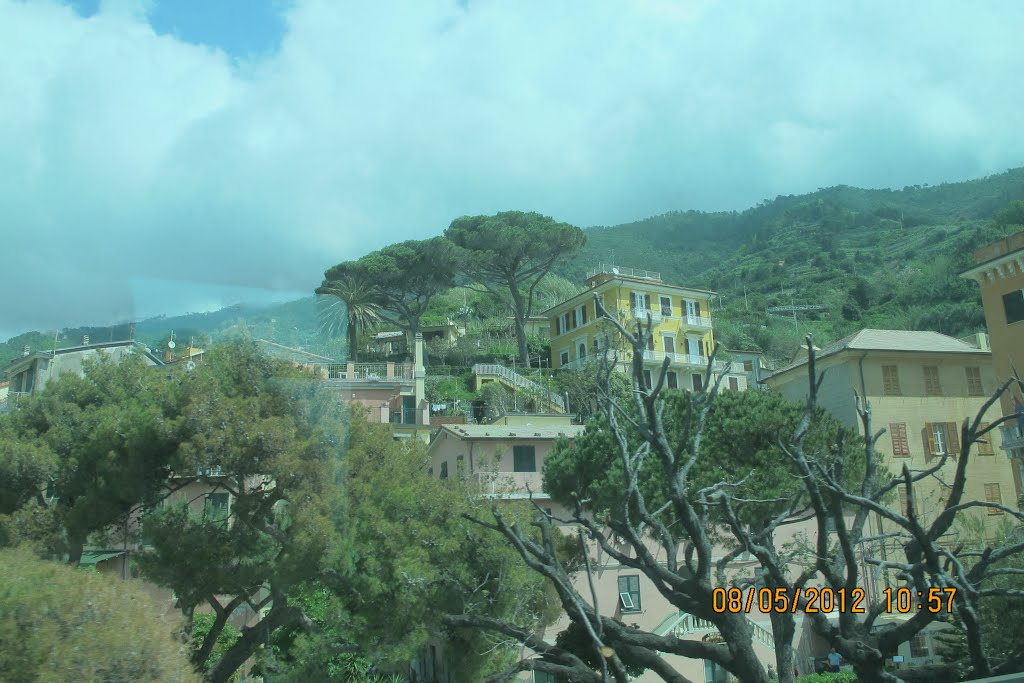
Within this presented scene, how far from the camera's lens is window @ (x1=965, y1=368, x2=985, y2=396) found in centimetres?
3553

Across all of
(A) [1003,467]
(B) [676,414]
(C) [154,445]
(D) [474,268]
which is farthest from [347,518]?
(D) [474,268]

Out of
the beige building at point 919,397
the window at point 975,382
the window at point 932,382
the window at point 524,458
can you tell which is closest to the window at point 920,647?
the beige building at point 919,397

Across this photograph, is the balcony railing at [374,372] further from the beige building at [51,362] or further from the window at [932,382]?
the window at [932,382]

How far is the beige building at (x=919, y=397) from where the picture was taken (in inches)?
1294

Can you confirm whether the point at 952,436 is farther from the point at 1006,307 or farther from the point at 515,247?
the point at 515,247

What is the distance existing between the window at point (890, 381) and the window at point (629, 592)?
14.0 metres

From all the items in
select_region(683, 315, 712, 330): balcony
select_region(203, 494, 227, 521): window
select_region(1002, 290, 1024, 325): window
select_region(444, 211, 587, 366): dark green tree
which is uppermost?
select_region(444, 211, 587, 366): dark green tree

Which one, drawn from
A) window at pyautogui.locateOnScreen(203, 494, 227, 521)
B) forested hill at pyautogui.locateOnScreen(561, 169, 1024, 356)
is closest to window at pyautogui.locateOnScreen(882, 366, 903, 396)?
window at pyautogui.locateOnScreen(203, 494, 227, 521)

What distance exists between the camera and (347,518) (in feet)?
56.3

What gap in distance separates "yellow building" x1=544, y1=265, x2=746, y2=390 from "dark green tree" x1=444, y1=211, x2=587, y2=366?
3.07m

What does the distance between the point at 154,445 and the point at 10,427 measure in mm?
6910

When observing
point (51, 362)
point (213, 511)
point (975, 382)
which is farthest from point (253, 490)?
point (975, 382)

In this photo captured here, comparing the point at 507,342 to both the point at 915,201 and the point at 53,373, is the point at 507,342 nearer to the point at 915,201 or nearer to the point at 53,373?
the point at 53,373

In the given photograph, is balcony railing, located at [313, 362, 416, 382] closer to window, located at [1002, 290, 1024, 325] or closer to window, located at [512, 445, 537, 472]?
window, located at [512, 445, 537, 472]
